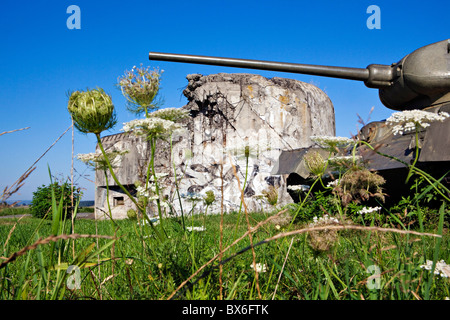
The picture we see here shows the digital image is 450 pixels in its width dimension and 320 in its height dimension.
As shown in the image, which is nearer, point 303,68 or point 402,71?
point 303,68

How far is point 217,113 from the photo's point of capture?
27.6 feet

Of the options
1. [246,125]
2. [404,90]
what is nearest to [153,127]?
[404,90]

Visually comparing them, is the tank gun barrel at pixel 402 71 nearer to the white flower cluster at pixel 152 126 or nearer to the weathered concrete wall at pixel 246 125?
the white flower cluster at pixel 152 126

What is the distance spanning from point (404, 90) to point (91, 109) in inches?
169

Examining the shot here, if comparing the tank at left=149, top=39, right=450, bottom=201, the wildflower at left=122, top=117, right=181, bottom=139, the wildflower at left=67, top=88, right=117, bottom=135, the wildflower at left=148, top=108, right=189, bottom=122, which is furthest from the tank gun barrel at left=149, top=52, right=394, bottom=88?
the wildflower at left=67, top=88, right=117, bottom=135

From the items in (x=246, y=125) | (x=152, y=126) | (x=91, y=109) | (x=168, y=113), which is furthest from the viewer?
(x=246, y=125)

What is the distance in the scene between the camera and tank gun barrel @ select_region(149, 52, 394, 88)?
13.2 feet

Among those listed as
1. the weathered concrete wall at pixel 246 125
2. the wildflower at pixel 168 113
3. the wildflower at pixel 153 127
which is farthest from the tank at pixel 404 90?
the weathered concrete wall at pixel 246 125

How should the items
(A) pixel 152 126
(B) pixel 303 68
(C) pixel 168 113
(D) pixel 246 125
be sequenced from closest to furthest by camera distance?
1. (A) pixel 152 126
2. (C) pixel 168 113
3. (B) pixel 303 68
4. (D) pixel 246 125

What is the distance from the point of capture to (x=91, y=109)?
3.92 ft

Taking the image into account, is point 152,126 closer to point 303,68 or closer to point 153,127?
point 153,127
